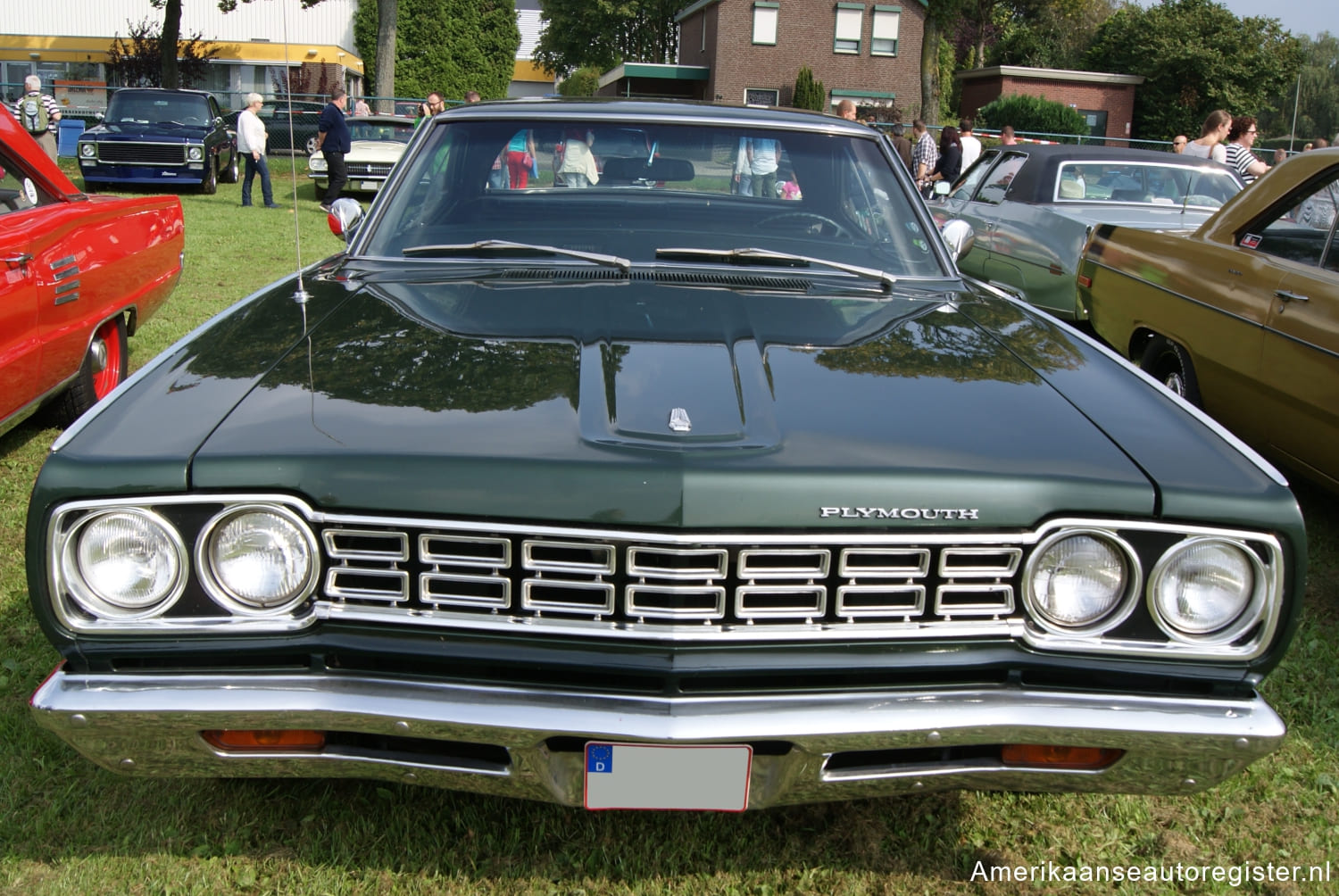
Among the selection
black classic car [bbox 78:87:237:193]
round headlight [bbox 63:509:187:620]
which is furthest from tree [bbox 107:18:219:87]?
round headlight [bbox 63:509:187:620]

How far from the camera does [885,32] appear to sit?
43000 mm

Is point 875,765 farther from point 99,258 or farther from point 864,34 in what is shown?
point 864,34

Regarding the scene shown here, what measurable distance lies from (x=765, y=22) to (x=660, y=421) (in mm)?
44101

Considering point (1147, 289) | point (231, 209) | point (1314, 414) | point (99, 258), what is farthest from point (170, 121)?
point (1314, 414)

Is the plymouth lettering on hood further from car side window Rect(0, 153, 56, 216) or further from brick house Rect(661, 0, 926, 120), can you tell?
brick house Rect(661, 0, 926, 120)

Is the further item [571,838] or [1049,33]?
[1049,33]

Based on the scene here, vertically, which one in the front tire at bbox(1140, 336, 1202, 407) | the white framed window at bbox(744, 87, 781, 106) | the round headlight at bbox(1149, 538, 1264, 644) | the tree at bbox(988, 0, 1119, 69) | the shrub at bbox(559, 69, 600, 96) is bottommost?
the front tire at bbox(1140, 336, 1202, 407)

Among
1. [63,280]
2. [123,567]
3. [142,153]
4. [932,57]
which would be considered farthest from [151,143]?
[932,57]

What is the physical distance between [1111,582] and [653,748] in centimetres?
85

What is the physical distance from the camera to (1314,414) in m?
3.83

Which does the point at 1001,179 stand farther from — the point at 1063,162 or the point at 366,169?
the point at 366,169

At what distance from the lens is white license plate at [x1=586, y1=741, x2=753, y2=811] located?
5.92 ft

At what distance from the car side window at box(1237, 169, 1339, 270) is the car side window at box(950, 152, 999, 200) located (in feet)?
14.4

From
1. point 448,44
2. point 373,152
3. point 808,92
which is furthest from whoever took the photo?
point 448,44
